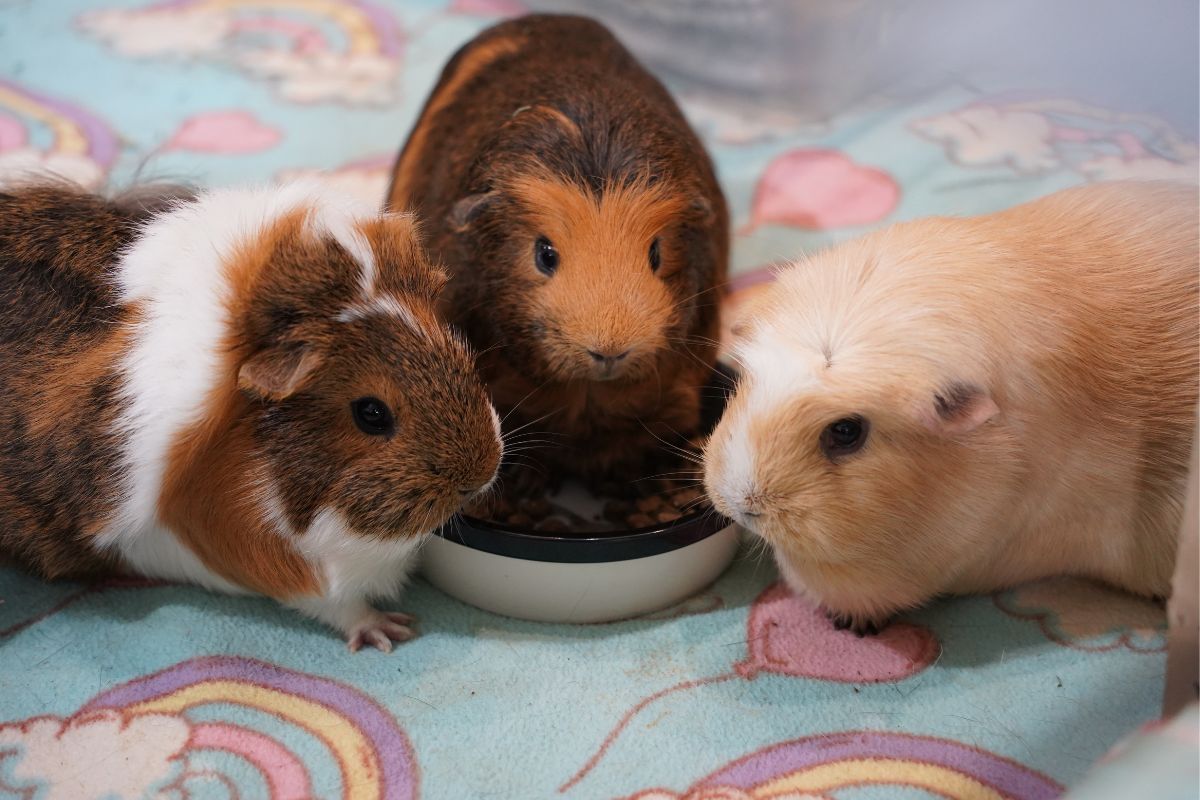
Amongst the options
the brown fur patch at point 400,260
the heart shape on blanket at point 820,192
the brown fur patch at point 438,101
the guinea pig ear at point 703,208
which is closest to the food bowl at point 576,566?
the brown fur patch at point 400,260

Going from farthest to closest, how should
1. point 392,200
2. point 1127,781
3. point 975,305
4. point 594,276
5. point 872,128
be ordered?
point 872,128
point 392,200
point 594,276
point 975,305
point 1127,781

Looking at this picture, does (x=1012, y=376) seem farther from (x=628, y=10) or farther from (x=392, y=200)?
(x=628, y=10)

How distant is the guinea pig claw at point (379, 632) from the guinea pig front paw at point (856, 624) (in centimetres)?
A: 66

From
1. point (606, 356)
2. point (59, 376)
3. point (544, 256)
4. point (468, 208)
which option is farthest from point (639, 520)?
point (59, 376)

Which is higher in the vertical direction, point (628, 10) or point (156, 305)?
point (628, 10)

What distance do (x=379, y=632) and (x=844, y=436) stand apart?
768 mm

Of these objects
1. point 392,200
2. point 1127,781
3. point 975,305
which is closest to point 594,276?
point 975,305

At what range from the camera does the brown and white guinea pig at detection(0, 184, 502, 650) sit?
54.9 inches

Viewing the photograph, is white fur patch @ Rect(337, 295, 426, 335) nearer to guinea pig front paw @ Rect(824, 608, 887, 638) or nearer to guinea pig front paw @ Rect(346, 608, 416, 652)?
guinea pig front paw @ Rect(346, 608, 416, 652)

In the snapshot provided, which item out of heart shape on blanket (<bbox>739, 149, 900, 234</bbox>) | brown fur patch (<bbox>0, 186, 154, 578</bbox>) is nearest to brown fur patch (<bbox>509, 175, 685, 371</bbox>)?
brown fur patch (<bbox>0, 186, 154, 578</bbox>)

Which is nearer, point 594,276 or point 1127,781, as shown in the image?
point 1127,781

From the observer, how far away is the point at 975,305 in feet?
4.52

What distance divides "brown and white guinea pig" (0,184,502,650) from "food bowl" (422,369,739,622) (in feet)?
0.46

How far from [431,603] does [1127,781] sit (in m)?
1.04
